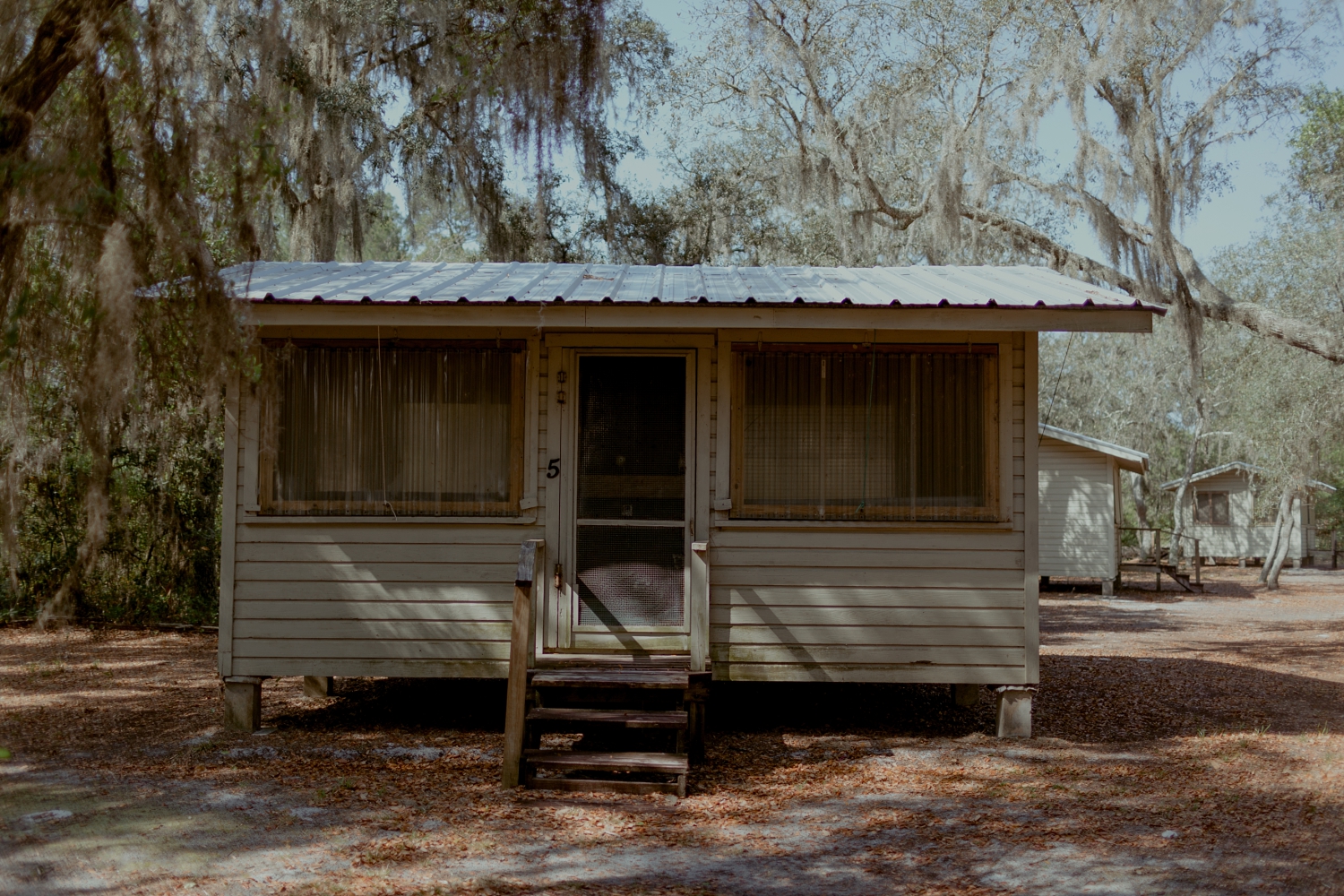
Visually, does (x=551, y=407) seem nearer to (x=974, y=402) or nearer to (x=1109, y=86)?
(x=974, y=402)

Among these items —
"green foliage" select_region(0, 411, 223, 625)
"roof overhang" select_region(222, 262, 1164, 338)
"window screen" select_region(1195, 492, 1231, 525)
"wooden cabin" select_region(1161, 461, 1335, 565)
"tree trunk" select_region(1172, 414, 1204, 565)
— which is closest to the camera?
"roof overhang" select_region(222, 262, 1164, 338)

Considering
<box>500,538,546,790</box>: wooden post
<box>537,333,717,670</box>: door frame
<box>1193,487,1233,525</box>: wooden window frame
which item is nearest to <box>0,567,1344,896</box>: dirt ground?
<box>500,538,546,790</box>: wooden post

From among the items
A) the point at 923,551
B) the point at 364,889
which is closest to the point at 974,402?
the point at 923,551

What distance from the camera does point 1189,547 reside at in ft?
97.6

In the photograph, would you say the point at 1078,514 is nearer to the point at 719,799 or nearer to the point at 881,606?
the point at 881,606

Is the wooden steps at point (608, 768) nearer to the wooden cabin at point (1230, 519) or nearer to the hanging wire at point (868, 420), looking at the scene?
the hanging wire at point (868, 420)

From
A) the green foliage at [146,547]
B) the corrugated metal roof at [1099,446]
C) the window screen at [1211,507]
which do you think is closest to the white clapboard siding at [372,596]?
the green foliage at [146,547]

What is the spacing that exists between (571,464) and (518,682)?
1.44 metres

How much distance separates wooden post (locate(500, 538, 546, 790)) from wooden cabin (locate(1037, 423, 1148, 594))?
15.0 m

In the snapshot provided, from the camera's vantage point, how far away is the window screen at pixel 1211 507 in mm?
29938

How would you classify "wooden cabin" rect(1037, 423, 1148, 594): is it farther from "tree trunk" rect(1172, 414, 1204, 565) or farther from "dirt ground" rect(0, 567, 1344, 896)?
"dirt ground" rect(0, 567, 1344, 896)

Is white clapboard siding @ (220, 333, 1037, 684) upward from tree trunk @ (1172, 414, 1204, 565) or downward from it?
downward

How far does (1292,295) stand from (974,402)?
1583 centimetres

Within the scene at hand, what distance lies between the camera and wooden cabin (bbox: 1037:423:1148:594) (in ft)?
62.5
